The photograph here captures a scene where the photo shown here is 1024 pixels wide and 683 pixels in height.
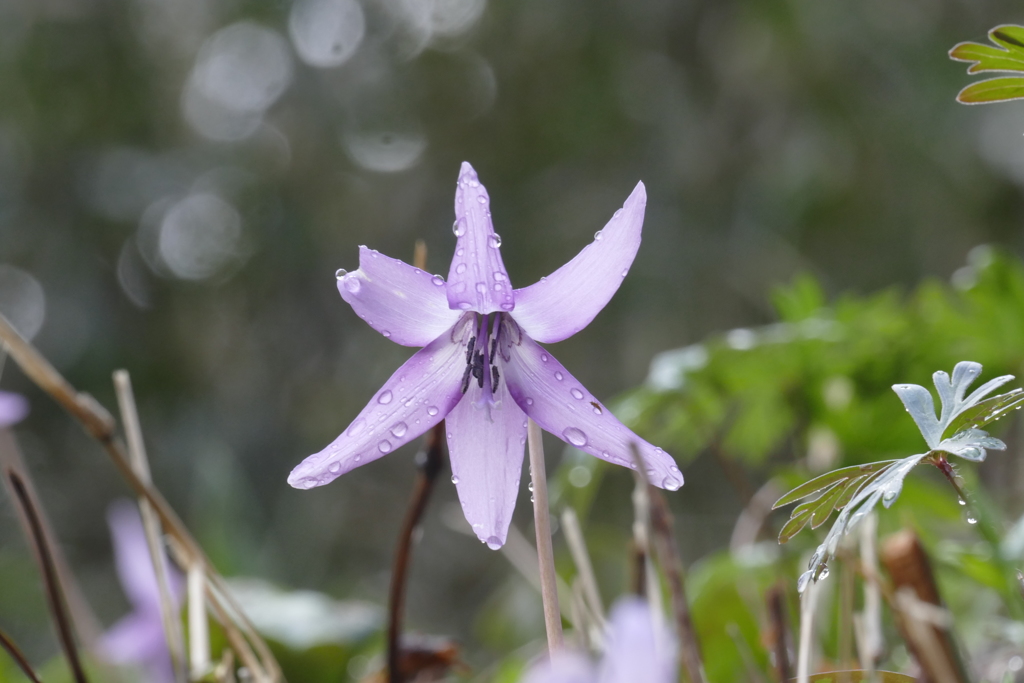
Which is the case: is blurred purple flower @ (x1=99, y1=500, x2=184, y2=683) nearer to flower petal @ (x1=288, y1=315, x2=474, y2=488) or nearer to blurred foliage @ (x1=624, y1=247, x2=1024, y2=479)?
flower petal @ (x1=288, y1=315, x2=474, y2=488)

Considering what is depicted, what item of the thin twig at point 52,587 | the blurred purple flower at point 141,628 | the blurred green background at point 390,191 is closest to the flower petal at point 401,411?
the thin twig at point 52,587

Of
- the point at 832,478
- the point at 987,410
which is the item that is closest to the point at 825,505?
the point at 832,478

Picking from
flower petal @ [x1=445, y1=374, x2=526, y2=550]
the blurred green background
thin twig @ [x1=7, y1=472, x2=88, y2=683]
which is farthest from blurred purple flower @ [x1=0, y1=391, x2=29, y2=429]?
the blurred green background

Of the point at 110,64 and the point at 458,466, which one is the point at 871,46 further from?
the point at 110,64

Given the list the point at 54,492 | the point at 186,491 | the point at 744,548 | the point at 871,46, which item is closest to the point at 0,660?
the point at 744,548

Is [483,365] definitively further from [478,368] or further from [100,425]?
[100,425]
